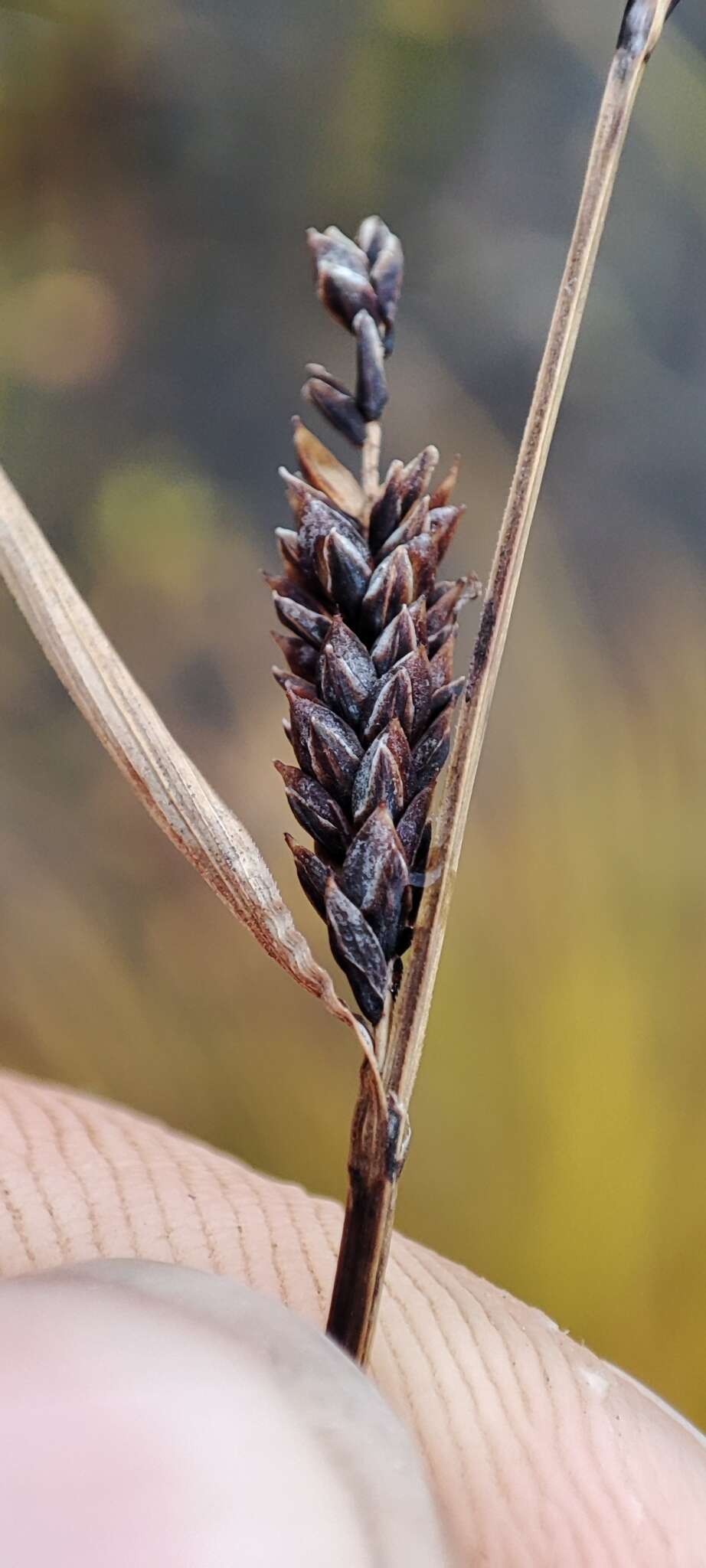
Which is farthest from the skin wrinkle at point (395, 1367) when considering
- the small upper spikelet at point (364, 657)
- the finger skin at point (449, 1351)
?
the small upper spikelet at point (364, 657)

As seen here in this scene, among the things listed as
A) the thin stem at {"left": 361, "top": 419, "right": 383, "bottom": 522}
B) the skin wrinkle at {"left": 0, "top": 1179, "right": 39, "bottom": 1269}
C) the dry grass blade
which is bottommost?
the skin wrinkle at {"left": 0, "top": 1179, "right": 39, "bottom": 1269}

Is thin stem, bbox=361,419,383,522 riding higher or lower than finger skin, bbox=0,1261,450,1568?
higher

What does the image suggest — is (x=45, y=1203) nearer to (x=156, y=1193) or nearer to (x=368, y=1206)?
(x=156, y=1193)

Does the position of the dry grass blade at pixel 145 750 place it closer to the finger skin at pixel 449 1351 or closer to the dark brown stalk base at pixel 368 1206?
the dark brown stalk base at pixel 368 1206

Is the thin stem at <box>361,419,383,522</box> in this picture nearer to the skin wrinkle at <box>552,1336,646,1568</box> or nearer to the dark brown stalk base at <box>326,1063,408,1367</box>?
the dark brown stalk base at <box>326,1063,408,1367</box>

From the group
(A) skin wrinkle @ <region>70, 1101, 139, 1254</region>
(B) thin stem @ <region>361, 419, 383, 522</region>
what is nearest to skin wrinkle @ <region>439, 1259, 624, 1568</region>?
(A) skin wrinkle @ <region>70, 1101, 139, 1254</region>

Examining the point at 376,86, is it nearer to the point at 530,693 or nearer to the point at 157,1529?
the point at 530,693

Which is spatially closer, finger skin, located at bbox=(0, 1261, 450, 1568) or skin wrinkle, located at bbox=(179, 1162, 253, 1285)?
finger skin, located at bbox=(0, 1261, 450, 1568)

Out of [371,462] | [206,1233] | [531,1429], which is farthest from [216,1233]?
[371,462]
